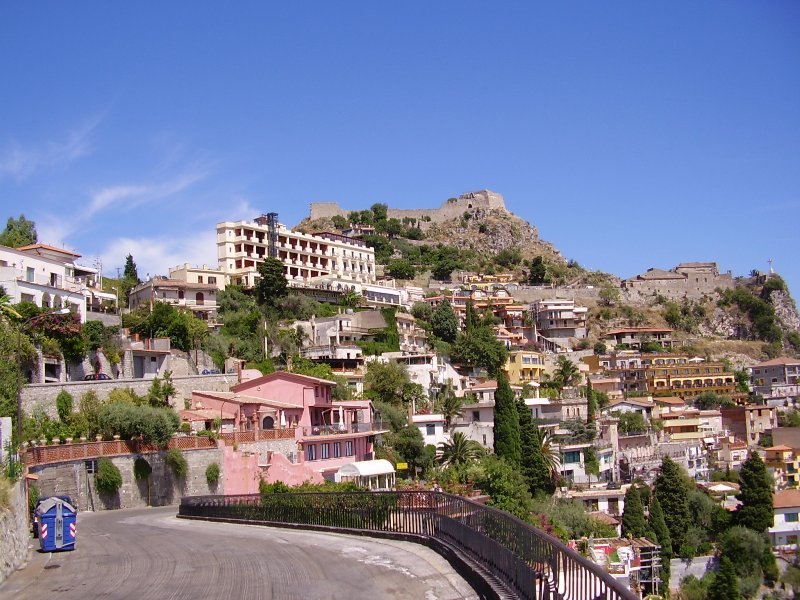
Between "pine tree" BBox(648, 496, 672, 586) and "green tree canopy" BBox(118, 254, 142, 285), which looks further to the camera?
"green tree canopy" BBox(118, 254, 142, 285)

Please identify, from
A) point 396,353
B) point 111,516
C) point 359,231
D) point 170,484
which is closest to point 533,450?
point 396,353

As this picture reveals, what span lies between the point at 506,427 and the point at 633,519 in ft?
30.1

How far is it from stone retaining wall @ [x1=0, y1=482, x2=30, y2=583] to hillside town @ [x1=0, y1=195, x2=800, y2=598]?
2.91m

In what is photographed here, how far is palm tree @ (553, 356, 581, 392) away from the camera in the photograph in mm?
82950

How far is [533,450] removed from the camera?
5353 centimetres

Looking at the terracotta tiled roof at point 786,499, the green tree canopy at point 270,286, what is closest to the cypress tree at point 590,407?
the terracotta tiled roof at point 786,499

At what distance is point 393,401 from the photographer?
6181 centimetres

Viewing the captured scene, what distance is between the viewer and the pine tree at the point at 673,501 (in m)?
52.9

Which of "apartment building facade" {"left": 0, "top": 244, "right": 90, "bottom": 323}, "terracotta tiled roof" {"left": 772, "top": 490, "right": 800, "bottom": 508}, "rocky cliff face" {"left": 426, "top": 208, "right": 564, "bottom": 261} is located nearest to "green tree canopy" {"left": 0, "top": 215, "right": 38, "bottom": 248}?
"apartment building facade" {"left": 0, "top": 244, "right": 90, "bottom": 323}

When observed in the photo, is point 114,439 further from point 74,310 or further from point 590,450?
point 590,450

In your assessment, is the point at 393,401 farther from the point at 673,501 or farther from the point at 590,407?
the point at 673,501

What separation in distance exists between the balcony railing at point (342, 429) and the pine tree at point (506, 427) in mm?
7488

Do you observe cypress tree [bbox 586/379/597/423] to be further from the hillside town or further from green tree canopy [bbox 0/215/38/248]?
green tree canopy [bbox 0/215/38/248]

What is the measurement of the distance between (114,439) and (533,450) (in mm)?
27985
